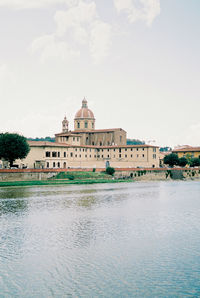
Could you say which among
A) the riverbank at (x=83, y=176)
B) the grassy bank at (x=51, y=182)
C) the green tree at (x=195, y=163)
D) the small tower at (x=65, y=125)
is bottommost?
the grassy bank at (x=51, y=182)

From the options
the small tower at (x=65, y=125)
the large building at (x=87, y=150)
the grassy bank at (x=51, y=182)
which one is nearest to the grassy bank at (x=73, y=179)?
the grassy bank at (x=51, y=182)

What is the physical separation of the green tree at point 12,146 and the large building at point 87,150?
16.8 meters

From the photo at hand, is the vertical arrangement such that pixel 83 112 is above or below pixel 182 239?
above

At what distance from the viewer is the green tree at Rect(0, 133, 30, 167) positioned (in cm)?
7481

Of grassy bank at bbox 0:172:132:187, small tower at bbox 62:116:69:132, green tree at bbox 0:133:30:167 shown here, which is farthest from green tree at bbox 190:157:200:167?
green tree at bbox 0:133:30:167

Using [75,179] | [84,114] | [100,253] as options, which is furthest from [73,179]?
[100,253]

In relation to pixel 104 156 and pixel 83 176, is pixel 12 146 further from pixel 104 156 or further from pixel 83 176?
pixel 104 156

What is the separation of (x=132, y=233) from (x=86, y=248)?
17.0 ft

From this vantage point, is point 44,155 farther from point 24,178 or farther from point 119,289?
point 119,289

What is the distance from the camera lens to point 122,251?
21547mm

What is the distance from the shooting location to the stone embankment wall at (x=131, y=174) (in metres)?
72.3

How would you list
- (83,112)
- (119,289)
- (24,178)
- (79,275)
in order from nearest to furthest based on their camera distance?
1. (119,289)
2. (79,275)
3. (24,178)
4. (83,112)

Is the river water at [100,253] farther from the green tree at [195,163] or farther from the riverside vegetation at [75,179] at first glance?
the green tree at [195,163]

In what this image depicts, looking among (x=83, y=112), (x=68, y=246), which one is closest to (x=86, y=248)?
(x=68, y=246)
